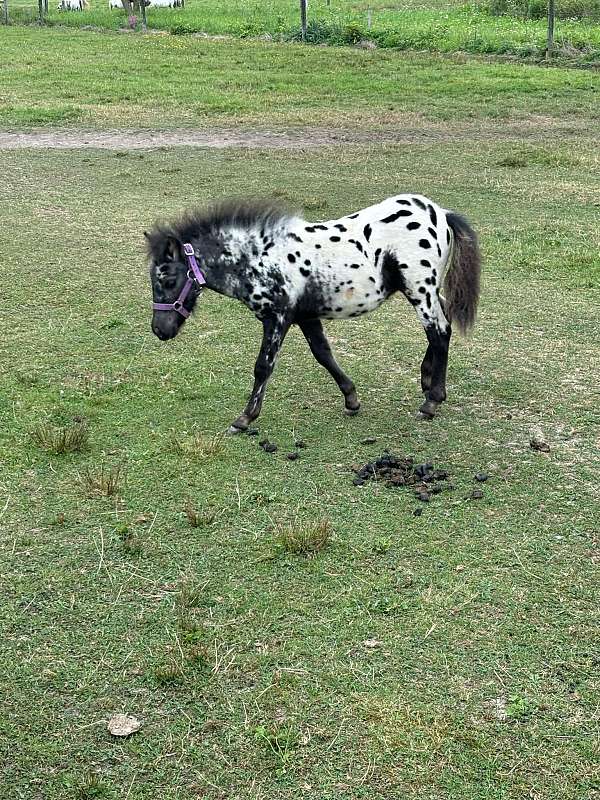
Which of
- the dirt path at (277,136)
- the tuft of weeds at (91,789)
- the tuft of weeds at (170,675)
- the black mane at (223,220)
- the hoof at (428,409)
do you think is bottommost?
the tuft of weeds at (91,789)

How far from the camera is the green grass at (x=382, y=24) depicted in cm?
2695

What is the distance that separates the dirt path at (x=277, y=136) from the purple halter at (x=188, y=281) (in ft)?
33.6

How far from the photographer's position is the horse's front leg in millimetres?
6285

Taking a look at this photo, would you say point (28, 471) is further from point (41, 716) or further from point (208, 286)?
point (41, 716)

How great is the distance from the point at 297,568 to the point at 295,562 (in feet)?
0.17

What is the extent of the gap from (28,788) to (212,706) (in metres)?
0.74

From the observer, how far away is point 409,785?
11.7ft

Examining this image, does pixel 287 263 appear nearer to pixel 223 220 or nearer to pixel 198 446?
pixel 223 220

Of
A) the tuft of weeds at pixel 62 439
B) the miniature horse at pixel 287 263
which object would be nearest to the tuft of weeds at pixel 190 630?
the tuft of weeds at pixel 62 439

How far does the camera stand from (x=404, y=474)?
5727 millimetres

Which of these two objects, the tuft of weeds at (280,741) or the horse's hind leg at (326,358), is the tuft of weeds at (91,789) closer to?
the tuft of weeds at (280,741)

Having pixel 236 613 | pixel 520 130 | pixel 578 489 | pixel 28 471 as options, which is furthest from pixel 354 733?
pixel 520 130

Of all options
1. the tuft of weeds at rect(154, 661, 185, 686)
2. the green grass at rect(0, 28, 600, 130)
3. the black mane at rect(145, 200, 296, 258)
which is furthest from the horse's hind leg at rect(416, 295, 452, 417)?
the green grass at rect(0, 28, 600, 130)

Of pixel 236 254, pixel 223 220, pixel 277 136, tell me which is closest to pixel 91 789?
pixel 236 254
